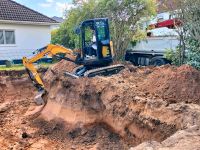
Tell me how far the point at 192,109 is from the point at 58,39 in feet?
57.3

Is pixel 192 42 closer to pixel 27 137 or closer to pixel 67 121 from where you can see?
pixel 67 121

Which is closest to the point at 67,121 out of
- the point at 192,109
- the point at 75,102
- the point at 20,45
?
the point at 75,102

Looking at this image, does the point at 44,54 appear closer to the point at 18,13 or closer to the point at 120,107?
the point at 120,107

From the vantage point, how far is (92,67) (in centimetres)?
1170

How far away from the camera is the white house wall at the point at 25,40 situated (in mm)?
21891

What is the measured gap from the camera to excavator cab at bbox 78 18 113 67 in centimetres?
1120

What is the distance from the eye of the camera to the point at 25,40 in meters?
23.0

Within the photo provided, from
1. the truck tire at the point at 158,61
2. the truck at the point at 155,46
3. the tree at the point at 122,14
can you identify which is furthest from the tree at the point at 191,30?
the tree at the point at 122,14

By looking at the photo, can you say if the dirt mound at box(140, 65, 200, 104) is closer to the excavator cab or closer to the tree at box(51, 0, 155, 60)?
the excavator cab

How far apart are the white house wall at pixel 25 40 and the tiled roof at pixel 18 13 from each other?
46cm

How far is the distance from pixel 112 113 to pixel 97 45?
3661 millimetres

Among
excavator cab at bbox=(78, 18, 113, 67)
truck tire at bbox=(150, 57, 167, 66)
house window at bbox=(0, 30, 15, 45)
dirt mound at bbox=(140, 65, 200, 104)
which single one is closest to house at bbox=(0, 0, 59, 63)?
house window at bbox=(0, 30, 15, 45)

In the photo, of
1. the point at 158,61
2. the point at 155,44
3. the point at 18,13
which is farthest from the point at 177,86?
the point at 18,13

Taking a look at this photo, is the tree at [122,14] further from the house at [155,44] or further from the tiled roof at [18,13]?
the tiled roof at [18,13]
